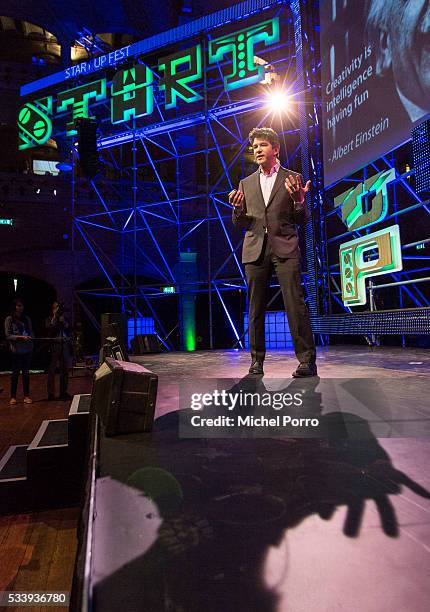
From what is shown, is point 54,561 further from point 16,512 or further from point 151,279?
point 151,279

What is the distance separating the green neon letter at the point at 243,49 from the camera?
860 cm

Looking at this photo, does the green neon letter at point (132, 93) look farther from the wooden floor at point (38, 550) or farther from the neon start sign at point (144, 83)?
the wooden floor at point (38, 550)

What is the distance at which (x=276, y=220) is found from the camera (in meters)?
2.48

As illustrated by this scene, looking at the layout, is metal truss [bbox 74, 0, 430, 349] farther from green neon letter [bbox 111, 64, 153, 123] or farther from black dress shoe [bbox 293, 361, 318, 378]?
black dress shoe [bbox 293, 361, 318, 378]

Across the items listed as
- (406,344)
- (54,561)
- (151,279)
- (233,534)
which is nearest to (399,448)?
(233,534)

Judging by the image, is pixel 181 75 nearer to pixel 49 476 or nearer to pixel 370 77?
pixel 370 77

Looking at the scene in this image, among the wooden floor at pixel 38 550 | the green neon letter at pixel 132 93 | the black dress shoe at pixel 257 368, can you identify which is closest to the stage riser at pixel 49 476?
the wooden floor at pixel 38 550

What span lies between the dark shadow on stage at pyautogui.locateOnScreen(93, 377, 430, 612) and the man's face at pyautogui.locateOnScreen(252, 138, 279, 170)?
160cm

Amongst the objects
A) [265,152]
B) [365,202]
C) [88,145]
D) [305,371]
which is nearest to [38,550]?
[305,371]

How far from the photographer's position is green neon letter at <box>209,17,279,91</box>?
8.60m

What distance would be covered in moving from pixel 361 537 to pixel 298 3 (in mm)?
7993

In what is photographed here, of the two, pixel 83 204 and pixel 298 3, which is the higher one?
pixel 298 3

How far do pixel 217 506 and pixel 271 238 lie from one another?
1.79 meters

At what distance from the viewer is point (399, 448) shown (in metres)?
1.29
